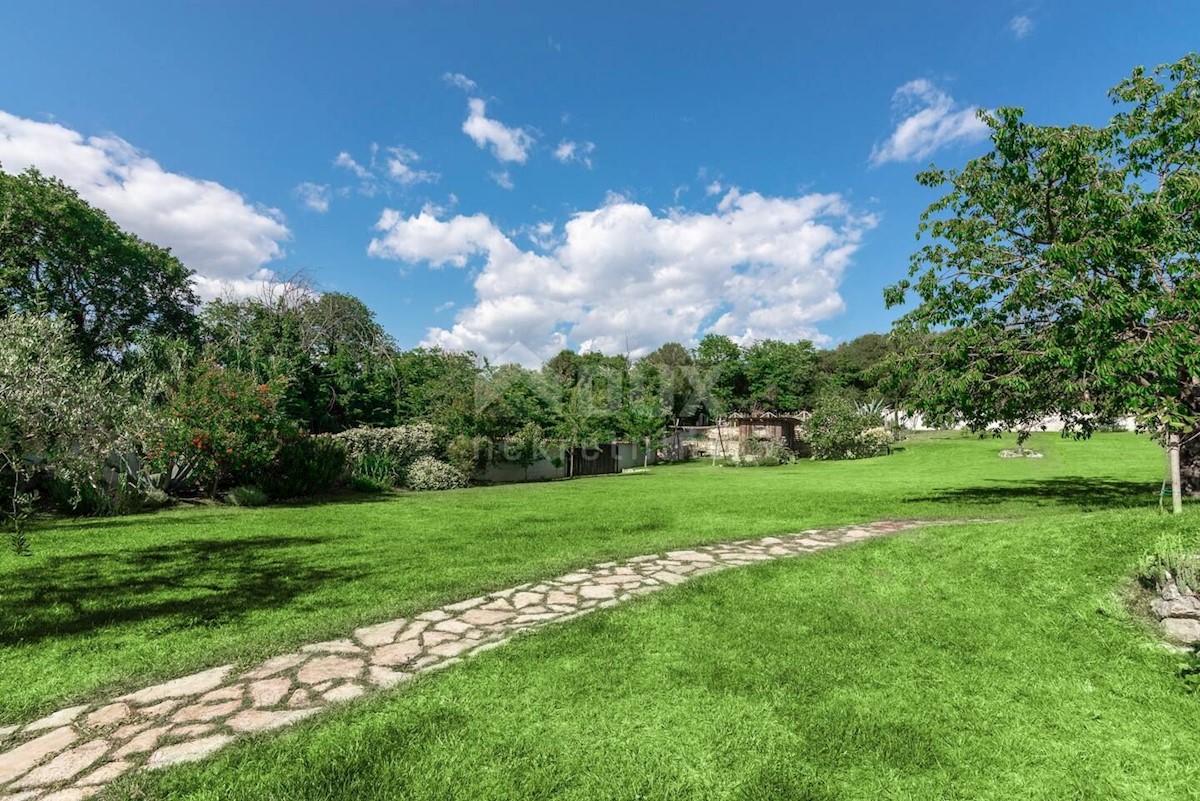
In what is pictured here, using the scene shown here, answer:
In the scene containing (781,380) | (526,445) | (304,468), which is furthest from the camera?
(781,380)

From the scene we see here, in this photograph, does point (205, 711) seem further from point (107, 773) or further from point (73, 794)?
point (73, 794)

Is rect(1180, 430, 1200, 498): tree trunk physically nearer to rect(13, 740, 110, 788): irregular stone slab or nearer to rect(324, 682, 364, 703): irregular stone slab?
rect(324, 682, 364, 703): irregular stone slab

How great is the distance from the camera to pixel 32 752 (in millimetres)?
2682

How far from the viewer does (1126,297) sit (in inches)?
304

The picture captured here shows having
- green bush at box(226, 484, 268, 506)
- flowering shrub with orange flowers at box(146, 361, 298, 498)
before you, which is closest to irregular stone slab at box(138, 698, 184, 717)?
flowering shrub with orange flowers at box(146, 361, 298, 498)

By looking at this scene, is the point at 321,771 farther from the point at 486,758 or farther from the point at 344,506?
the point at 344,506

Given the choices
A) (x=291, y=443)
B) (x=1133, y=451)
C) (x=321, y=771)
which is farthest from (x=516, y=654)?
(x=1133, y=451)

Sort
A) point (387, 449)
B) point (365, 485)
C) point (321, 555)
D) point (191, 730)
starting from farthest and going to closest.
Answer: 1. point (387, 449)
2. point (365, 485)
3. point (321, 555)
4. point (191, 730)

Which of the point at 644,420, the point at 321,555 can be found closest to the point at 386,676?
the point at 321,555

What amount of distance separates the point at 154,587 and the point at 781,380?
1963 inches

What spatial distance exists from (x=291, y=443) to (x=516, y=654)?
1171 cm

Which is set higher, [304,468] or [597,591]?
[304,468]

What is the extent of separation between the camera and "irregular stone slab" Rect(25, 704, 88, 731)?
292 centimetres

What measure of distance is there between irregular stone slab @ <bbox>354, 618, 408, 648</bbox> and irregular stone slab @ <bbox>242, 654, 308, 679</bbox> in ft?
1.38
